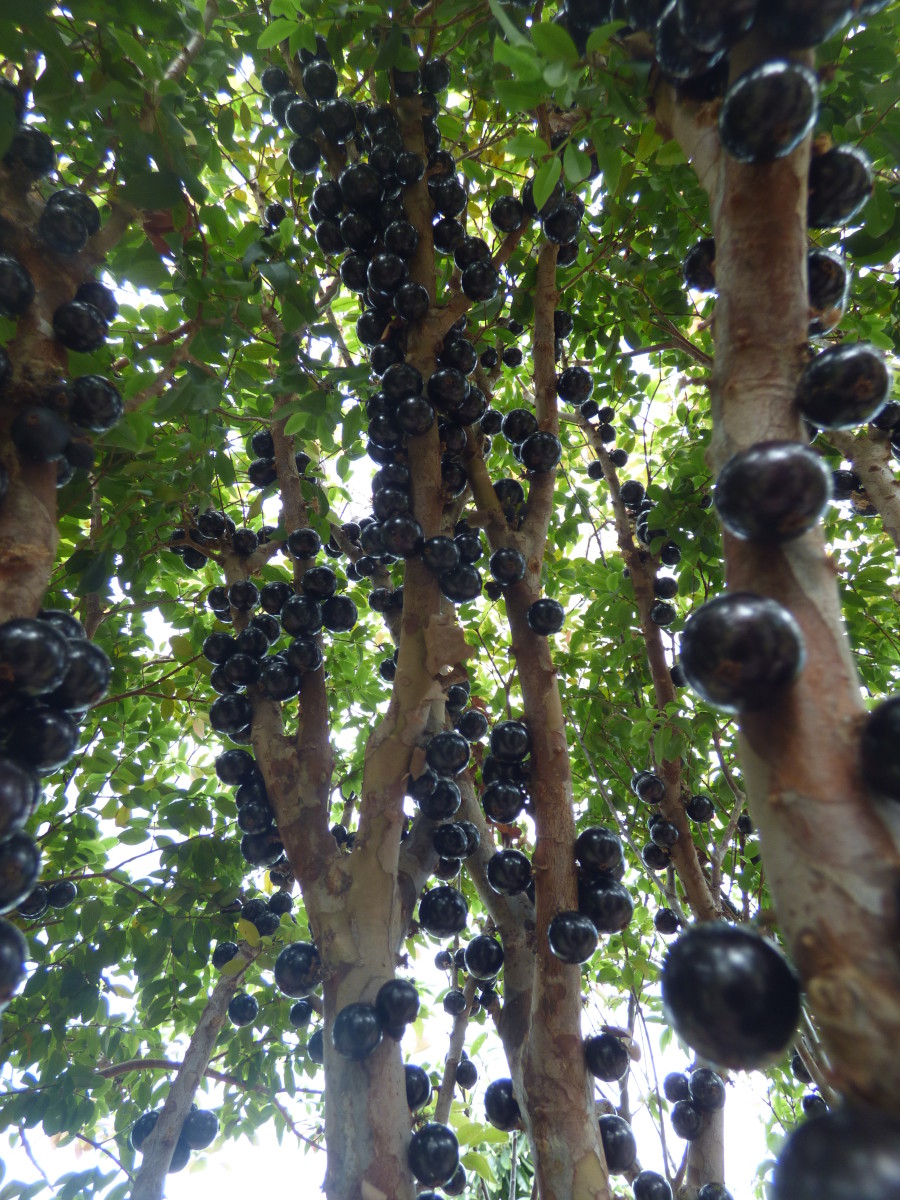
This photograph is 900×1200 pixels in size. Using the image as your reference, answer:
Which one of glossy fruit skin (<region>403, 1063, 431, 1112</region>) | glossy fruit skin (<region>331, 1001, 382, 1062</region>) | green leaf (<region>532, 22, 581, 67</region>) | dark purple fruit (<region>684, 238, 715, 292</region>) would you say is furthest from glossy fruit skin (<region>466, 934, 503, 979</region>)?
green leaf (<region>532, 22, 581, 67</region>)

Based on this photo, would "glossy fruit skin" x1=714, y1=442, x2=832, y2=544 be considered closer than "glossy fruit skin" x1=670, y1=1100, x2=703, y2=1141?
Yes

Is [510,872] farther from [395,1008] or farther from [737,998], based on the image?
[737,998]

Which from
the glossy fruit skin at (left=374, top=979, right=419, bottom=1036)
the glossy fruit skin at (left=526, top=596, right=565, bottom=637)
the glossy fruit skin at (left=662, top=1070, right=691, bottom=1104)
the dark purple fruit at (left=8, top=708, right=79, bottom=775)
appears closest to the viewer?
the dark purple fruit at (left=8, top=708, right=79, bottom=775)

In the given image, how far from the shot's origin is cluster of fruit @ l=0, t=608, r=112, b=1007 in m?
1.77

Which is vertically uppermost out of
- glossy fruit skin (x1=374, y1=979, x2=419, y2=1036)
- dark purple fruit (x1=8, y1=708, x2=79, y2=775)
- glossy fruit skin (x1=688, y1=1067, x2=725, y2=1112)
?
dark purple fruit (x1=8, y1=708, x2=79, y2=775)

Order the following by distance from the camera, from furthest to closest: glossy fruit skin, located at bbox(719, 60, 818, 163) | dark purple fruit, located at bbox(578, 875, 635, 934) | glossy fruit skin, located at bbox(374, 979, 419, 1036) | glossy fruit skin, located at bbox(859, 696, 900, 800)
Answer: dark purple fruit, located at bbox(578, 875, 635, 934)
glossy fruit skin, located at bbox(374, 979, 419, 1036)
glossy fruit skin, located at bbox(719, 60, 818, 163)
glossy fruit skin, located at bbox(859, 696, 900, 800)

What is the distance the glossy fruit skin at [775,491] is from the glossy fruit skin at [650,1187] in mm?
3740

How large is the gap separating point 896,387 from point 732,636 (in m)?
4.01

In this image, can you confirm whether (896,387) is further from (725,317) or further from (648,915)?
(648,915)

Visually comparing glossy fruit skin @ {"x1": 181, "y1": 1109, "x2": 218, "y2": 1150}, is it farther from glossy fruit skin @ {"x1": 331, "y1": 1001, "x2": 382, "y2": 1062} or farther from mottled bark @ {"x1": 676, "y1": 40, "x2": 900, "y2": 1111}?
mottled bark @ {"x1": 676, "y1": 40, "x2": 900, "y2": 1111}

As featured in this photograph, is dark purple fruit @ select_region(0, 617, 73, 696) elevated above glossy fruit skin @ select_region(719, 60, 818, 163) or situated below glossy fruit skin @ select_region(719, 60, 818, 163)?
below

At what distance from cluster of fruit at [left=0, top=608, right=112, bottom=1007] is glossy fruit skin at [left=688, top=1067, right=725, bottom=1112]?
11.5 feet

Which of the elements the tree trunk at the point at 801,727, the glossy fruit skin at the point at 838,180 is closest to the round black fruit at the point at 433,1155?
the tree trunk at the point at 801,727

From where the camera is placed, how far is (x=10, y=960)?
1769mm
